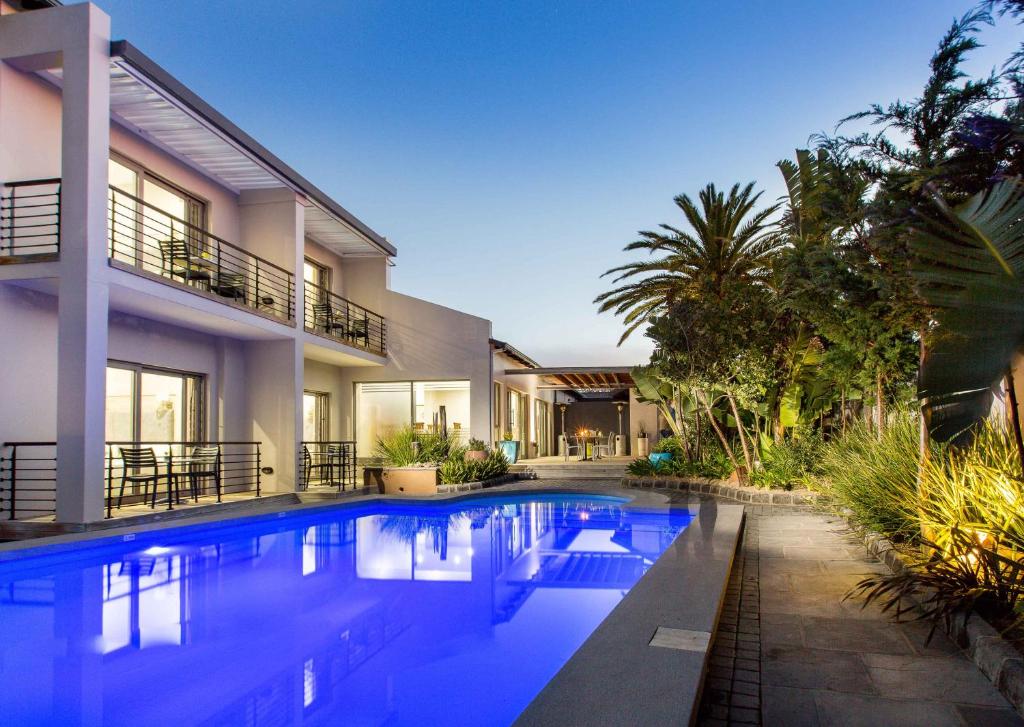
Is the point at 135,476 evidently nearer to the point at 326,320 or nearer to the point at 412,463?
the point at 412,463

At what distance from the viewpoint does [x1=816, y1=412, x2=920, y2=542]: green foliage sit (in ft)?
20.6

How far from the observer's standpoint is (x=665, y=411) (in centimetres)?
1652

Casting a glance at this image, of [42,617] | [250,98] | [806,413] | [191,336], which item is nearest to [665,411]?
[806,413]

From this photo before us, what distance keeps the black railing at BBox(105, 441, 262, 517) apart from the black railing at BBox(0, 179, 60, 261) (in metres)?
2.98

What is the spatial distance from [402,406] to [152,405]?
292 inches

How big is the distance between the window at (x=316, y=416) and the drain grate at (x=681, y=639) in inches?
597

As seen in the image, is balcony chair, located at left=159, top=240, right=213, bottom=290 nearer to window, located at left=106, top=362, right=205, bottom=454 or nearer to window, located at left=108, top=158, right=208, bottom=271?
window, located at left=108, top=158, right=208, bottom=271

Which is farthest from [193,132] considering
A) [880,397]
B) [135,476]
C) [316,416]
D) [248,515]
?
[880,397]

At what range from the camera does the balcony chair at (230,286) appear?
12617 mm

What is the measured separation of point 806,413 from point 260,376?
10.3 m

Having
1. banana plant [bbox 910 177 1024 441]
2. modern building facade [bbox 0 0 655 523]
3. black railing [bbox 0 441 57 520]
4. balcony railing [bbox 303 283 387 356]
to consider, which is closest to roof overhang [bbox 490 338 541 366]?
modern building facade [bbox 0 0 655 523]

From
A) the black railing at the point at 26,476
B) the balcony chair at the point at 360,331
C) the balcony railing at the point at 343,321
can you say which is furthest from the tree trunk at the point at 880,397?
the balcony chair at the point at 360,331

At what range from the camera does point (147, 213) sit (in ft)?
40.9

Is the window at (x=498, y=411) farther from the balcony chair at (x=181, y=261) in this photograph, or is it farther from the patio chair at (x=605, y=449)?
the balcony chair at (x=181, y=261)
